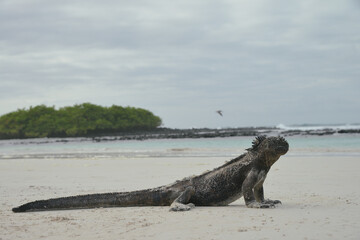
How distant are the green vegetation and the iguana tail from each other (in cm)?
8672

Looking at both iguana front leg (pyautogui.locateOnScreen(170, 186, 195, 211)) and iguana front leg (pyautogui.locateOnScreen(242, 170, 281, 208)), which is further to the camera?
iguana front leg (pyautogui.locateOnScreen(242, 170, 281, 208))

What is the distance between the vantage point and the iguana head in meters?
8.12

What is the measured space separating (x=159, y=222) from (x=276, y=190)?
486 centimetres

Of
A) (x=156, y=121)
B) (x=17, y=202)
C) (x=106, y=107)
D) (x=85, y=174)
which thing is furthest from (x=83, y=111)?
(x=17, y=202)

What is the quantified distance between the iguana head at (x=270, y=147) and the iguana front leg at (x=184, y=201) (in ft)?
4.38

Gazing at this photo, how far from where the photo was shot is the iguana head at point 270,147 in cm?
812

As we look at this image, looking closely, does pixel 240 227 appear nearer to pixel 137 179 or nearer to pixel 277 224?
pixel 277 224

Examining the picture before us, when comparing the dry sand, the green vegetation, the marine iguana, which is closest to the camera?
the dry sand

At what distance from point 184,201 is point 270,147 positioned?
172 centimetres

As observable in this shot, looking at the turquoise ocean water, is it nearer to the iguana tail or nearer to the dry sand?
the dry sand

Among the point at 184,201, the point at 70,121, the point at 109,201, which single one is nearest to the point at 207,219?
the point at 184,201

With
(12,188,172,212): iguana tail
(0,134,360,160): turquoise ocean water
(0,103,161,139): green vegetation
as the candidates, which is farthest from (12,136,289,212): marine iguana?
(0,103,161,139): green vegetation

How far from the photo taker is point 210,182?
8531 mm

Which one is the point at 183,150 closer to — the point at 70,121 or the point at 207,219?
the point at 207,219
